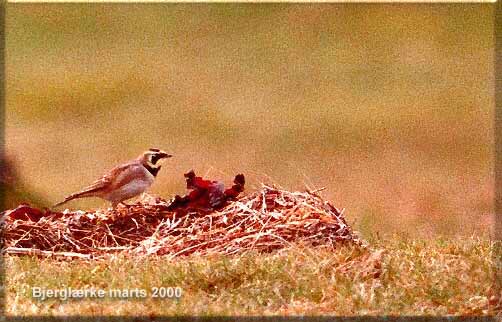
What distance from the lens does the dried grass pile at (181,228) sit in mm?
6730

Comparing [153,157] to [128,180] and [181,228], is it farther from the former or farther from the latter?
[181,228]

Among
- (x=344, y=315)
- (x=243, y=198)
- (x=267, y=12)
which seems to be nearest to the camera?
(x=344, y=315)

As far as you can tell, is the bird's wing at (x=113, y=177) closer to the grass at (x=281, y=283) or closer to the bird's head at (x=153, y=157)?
the bird's head at (x=153, y=157)

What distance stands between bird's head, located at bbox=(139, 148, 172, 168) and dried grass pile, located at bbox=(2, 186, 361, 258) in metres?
0.36

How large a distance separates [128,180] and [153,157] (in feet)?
0.65

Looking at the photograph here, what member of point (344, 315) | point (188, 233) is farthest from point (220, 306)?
point (188, 233)

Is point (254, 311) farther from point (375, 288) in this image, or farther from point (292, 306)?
point (375, 288)

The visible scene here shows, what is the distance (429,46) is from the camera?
667 cm

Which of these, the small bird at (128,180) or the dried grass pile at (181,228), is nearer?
the dried grass pile at (181,228)

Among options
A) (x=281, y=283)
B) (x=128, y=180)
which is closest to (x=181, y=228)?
(x=128, y=180)

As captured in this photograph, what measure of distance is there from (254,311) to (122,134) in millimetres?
1450

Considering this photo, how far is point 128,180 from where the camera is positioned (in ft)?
23.1

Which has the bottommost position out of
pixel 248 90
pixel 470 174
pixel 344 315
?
pixel 344 315

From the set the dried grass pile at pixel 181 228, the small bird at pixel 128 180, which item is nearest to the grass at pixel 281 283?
the dried grass pile at pixel 181 228
